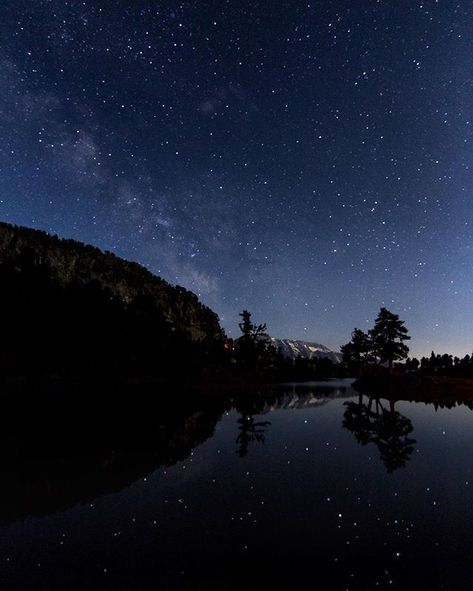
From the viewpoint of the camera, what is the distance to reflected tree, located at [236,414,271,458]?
16.7m

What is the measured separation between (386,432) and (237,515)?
14839 millimetres

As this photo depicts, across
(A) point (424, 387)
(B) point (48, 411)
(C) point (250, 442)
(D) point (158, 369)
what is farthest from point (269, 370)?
(C) point (250, 442)

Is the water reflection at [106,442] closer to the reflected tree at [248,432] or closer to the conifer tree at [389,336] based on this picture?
the reflected tree at [248,432]

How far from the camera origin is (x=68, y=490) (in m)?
10.9

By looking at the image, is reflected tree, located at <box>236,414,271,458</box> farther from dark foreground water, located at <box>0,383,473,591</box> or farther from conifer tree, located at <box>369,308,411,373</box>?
conifer tree, located at <box>369,308,411,373</box>

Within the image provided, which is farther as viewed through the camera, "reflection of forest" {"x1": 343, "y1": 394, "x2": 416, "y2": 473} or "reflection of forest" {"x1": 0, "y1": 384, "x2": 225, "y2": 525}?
"reflection of forest" {"x1": 343, "y1": 394, "x2": 416, "y2": 473}

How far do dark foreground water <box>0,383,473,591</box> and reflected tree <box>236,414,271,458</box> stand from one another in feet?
0.65

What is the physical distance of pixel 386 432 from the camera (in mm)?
20641

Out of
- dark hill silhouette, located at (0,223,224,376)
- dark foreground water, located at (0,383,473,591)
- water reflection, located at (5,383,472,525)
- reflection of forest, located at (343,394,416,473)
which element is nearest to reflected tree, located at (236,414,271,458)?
water reflection, located at (5,383,472,525)

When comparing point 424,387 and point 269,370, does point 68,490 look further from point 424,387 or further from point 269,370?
point 269,370

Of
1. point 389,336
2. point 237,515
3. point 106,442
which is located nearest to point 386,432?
point 237,515

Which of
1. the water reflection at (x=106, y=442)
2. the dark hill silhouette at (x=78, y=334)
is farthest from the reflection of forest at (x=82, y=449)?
the dark hill silhouette at (x=78, y=334)

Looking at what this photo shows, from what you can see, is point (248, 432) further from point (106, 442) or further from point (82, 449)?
point (82, 449)

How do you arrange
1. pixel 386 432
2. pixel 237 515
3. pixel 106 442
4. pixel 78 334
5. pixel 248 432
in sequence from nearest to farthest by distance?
pixel 237 515 → pixel 106 442 → pixel 248 432 → pixel 386 432 → pixel 78 334
